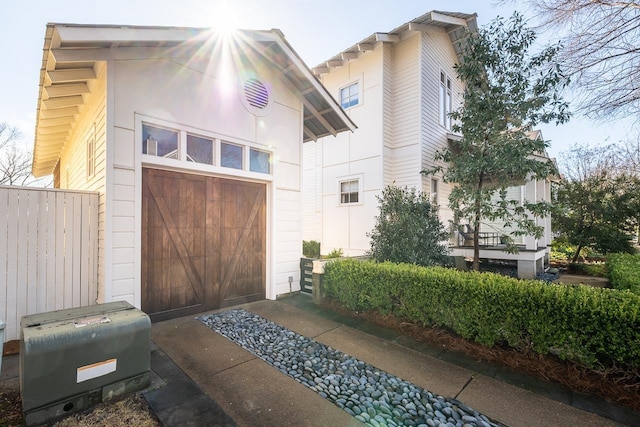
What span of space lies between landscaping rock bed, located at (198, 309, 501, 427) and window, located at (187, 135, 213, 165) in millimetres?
3025

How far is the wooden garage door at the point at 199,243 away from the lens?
488cm

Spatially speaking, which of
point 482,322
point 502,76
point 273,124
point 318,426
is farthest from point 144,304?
point 502,76

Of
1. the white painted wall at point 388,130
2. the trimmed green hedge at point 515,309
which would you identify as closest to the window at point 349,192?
the white painted wall at point 388,130

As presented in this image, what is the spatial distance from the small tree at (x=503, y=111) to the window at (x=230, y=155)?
17.1ft

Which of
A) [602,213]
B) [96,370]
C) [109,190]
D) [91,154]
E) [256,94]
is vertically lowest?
[96,370]

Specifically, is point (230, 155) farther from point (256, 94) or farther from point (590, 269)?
point (590, 269)

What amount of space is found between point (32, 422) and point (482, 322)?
15.9 ft

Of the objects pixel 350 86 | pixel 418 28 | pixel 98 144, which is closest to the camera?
pixel 98 144

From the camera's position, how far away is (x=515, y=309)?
11.8 ft

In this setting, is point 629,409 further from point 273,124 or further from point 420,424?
point 273,124

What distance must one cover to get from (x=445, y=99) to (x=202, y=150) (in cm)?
964

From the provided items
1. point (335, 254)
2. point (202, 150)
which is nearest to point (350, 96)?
point (335, 254)

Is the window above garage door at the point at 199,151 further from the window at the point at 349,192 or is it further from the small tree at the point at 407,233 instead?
the window at the point at 349,192

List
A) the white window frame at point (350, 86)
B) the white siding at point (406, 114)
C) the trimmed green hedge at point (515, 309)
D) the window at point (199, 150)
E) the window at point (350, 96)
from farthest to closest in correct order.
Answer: the window at point (350, 96)
the white window frame at point (350, 86)
the white siding at point (406, 114)
the window at point (199, 150)
the trimmed green hedge at point (515, 309)
